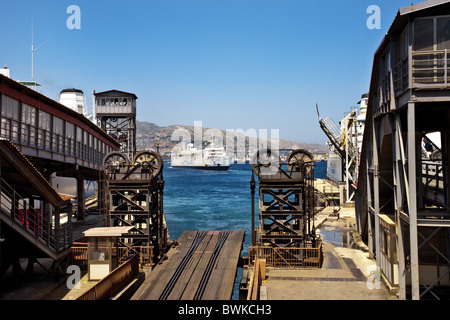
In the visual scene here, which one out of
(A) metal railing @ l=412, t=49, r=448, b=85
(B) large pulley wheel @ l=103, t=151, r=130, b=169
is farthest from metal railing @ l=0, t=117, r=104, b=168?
(A) metal railing @ l=412, t=49, r=448, b=85

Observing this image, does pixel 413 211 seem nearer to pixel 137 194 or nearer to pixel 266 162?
pixel 266 162

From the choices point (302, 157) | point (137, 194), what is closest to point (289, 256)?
point (302, 157)

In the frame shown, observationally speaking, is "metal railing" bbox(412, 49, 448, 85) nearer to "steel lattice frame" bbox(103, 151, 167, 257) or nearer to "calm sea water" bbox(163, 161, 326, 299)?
"steel lattice frame" bbox(103, 151, 167, 257)

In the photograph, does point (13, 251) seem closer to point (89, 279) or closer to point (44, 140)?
point (89, 279)

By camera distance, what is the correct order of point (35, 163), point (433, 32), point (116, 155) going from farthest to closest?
point (35, 163)
point (116, 155)
point (433, 32)

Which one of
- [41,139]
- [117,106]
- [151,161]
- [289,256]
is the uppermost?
[117,106]

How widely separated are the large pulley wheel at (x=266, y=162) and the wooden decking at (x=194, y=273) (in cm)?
592

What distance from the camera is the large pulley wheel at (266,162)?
881 inches

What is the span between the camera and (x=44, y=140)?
81.1 feet

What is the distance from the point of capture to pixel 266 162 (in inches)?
929

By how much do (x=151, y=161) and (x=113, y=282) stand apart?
10.6m

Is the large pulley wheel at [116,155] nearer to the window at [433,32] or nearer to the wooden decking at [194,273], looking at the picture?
the wooden decking at [194,273]

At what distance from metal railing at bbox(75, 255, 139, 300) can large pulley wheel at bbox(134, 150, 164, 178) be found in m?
6.63

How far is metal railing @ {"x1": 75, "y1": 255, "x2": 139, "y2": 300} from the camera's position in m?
13.3
